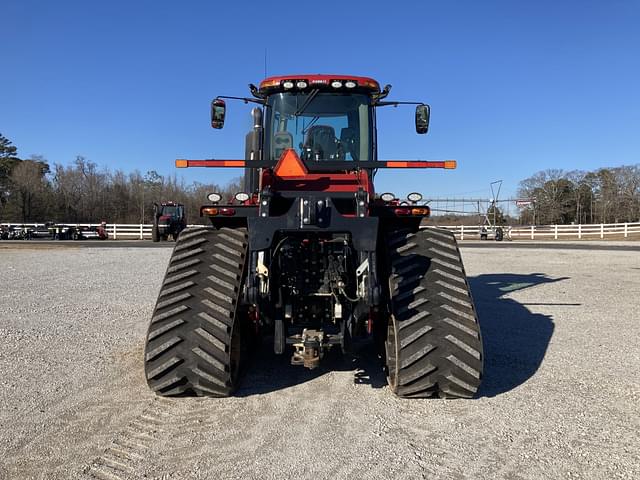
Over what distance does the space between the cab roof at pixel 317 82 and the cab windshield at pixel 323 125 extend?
5.5 inches

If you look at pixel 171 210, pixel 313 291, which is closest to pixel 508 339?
pixel 313 291

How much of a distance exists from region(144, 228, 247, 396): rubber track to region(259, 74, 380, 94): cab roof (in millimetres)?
2235

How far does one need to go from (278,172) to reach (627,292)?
9.38 metres

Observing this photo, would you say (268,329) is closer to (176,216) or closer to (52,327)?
(52,327)

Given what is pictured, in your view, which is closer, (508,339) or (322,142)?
(322,142)

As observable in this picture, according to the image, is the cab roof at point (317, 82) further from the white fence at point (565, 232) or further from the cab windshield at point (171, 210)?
the white fence at point (565, 232)

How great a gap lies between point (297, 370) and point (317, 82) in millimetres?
3086

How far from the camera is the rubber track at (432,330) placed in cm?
412

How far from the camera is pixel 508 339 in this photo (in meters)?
6.65

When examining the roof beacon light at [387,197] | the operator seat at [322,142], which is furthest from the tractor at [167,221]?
the roof beacon light at [387,197]

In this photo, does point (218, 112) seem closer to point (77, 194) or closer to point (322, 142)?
point (322, 142)

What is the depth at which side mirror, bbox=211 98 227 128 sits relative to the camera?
6215mm

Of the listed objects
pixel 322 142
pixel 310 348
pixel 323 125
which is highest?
pixel 323 125

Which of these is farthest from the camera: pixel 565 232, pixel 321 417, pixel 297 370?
pixel 565 232
